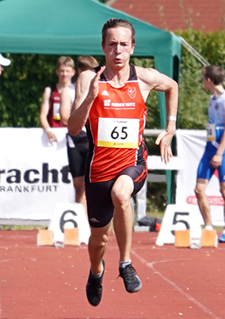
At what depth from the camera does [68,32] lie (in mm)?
11734

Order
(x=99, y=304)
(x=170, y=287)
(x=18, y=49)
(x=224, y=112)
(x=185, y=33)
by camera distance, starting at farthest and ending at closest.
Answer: (x=185, y=33) < (x=18, y=49) < (x=224, y=112) < (x=170, y=287) < (x=99, y=304)

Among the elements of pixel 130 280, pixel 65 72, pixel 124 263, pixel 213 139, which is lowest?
pixel 130 280

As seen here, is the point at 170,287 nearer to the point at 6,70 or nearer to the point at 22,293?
the point at 22,293

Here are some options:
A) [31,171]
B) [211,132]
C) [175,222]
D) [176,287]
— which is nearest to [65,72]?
[31,171]

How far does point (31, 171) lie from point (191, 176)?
2.59m

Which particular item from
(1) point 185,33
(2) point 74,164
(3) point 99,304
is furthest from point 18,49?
(3) point 99,304

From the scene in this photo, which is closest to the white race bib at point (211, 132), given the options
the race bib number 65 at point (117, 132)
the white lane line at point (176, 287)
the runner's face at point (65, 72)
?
the white lane line at point (176, 287)

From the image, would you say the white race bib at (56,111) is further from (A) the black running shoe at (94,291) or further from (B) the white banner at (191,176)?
(A) the black running shoe at (94,291)

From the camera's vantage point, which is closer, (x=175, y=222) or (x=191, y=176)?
(x=175, y=222)

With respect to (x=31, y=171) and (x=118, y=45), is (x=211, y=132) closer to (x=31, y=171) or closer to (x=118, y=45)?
(x=31, y=171)

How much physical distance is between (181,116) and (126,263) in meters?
8.45

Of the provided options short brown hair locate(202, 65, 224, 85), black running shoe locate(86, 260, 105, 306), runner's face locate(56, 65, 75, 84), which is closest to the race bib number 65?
black running shoe locate(86, 260, 105, 306)

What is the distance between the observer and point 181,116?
1405cm

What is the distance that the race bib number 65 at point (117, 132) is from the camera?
575 centimetres
